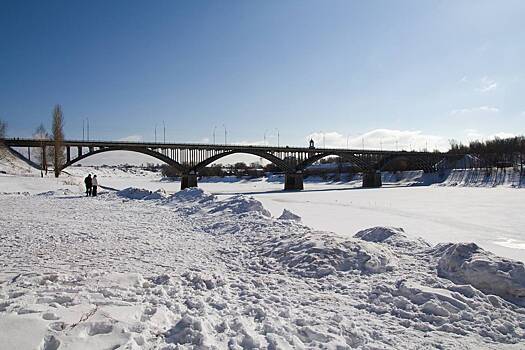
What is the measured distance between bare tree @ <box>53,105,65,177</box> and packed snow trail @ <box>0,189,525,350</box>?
40131 millimetres

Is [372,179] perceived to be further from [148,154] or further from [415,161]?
[148,154]

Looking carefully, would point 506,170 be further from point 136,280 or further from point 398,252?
point 136,280

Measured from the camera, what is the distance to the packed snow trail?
12.0ft

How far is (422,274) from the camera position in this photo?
5.78 metres

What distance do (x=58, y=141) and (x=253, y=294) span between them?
1853 inches

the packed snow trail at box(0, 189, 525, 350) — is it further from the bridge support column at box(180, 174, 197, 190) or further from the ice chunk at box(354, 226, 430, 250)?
the bridge support column at box(180, 174, 197, 190)

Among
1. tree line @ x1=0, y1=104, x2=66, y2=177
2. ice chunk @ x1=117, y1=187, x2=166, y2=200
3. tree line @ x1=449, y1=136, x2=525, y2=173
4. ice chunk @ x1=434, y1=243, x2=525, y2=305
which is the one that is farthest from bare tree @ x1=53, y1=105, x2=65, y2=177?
tree line @ x1=449, y1=136, x2=525, y2=173

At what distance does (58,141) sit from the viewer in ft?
144

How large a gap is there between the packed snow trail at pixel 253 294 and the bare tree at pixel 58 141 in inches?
1580

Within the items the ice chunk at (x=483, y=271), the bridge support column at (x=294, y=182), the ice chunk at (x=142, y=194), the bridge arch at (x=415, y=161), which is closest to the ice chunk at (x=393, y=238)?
the ice chunk at (x=483, y=271)

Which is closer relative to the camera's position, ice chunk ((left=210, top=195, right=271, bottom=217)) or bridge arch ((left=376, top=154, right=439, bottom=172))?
ice chunk ((left=210, top=195, right=271, bottom=217))

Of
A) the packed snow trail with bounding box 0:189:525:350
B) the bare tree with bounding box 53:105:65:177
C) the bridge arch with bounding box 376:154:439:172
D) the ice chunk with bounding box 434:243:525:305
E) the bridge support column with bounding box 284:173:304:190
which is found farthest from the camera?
the bridge arch with bounding box 376:154:439:172

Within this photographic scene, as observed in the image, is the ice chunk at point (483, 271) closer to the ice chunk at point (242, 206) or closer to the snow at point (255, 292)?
the snow at point (255, 292)

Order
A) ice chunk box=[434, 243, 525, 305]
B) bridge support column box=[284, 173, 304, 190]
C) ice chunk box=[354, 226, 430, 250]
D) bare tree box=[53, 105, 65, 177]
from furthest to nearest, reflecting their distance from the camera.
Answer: bridge support column box=[284, 173, 304, 190] → bare tree box=[53, 105, 65, 177] → ice chunk box=[354, 226, 430, 250] → ice chunk box=[434, 243, 525, 305]
